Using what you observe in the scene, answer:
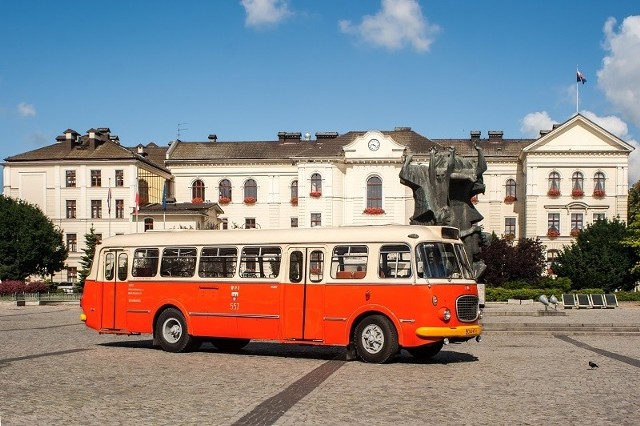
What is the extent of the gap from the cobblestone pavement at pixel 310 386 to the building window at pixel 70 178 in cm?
6116

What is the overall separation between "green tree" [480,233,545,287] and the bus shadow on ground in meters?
37.2

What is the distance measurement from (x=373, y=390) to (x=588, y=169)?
70411mm

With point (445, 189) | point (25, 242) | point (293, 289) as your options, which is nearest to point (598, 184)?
point (25, 242)

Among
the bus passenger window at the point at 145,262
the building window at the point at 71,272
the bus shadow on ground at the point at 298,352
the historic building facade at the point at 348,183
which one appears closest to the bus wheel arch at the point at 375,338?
the bus shadow on ground at the point at 298,352

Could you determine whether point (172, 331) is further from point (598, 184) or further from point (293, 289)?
point (598, 184)

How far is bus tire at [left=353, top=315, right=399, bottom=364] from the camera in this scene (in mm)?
15641

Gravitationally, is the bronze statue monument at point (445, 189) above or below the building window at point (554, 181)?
below

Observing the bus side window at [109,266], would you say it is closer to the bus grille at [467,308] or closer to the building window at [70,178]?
the bus grille at [467,308]

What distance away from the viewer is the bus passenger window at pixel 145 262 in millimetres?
18828

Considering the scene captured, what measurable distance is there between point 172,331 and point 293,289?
328 centimetres

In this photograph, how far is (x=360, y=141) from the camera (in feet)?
258

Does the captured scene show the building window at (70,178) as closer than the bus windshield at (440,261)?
No

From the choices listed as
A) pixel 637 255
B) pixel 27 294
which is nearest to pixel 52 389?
pixel 27 294

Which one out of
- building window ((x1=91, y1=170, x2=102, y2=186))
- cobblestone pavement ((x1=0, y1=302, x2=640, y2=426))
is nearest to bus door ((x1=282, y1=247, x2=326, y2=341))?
cobblestone pavement ((x1=0, y1=302, x2=640, y2=426))
